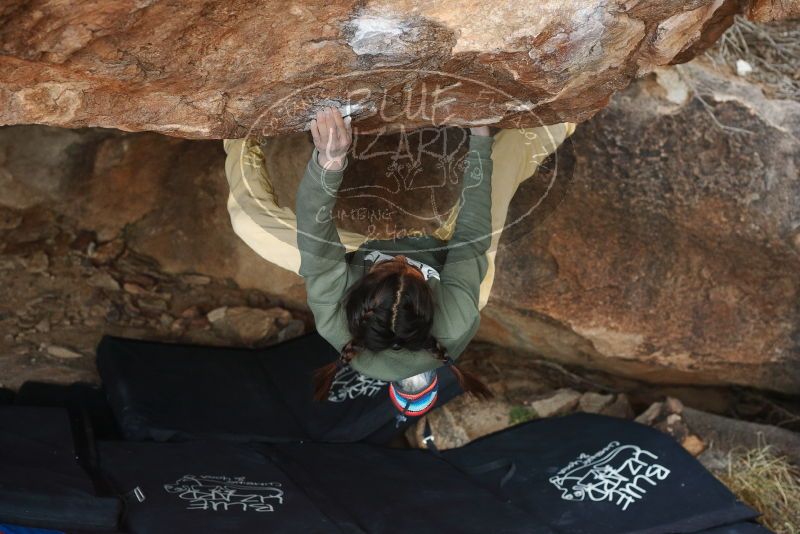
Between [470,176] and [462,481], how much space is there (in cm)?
106

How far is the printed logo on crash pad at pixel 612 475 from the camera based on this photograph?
2.65 meters

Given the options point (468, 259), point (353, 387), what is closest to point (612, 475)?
point (353, 387)

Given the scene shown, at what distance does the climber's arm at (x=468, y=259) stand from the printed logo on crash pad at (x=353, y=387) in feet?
3.12

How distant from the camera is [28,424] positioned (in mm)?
2488

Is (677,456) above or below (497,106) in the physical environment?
below

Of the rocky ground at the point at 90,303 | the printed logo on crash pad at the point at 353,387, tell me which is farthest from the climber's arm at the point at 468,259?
the rocky ground at the point at 90,303

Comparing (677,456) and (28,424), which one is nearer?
(28,424)

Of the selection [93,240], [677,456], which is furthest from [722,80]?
[93,240]

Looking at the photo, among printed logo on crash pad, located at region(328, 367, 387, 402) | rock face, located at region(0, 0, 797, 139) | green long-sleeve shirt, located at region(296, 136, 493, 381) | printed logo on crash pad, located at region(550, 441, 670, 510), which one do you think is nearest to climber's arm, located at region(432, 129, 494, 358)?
green long-sleeve shirt, located at region(296, 136, 493, 381)

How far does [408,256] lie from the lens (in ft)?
6.86

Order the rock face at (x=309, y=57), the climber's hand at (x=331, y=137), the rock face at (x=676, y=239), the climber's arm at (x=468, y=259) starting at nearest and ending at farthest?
the rock face at (x=309, y=57)
the climber's hand at (x=331, y=137)
the climber's arm at (x=468, y=259)
the rock face at (x=676, y=239)

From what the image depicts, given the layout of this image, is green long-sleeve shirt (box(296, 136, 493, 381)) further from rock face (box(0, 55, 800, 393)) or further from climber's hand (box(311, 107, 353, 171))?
rock face (box(0, 55, 800, 393))

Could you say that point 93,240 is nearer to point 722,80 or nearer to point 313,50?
point 313,50

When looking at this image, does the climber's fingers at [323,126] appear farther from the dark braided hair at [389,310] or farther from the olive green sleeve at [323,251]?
the dark braided hair at [389,310]
